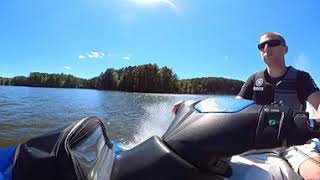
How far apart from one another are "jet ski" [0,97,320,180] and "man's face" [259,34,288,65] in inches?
85.5

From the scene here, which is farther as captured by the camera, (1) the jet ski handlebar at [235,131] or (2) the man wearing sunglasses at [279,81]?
(2) the man wearing sunglasses at [279,81]

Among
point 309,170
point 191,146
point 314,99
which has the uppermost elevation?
point 314,99

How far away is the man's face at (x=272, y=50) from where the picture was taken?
3.39 meters

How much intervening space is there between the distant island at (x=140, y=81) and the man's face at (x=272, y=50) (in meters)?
70.3

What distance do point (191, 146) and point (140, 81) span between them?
8680 centimetres

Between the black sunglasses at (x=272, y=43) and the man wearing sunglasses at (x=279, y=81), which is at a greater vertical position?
the black sunglasses at (x=272, y=43)

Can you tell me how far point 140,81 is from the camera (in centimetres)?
8788

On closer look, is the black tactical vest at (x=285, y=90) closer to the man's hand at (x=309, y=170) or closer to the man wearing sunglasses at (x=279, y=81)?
the man wearing sunglasses at (x=279, y=81)

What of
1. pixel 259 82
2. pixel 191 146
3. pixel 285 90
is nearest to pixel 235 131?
pixel 191 146

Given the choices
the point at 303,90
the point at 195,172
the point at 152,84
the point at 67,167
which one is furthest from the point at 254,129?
the point at 152,84

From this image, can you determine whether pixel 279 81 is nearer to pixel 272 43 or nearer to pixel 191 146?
pixel 272 43

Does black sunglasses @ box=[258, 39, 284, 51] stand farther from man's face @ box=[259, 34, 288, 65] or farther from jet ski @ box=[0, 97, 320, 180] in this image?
jet ski @ box=[0, 97, 320, 180]

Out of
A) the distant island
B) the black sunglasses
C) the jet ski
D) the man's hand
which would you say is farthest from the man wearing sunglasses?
the distant island

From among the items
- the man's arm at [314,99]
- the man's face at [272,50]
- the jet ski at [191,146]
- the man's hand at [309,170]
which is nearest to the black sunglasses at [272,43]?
the man's face at [272,50]
